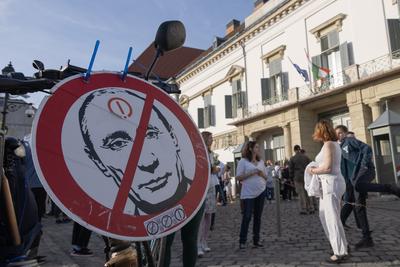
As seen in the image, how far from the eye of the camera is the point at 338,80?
16344 millimetres

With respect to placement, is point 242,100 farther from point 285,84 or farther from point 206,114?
point 206,114

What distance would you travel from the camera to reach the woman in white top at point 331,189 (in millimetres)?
4188

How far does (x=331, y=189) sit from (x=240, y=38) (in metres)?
19.7

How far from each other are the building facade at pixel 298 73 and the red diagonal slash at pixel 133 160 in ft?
44.7

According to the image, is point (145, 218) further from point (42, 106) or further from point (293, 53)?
point (293, 53)

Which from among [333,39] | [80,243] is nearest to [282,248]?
[80,243]

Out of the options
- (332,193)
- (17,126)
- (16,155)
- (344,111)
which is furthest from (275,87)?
(16,155)

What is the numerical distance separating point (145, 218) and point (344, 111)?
661 inches

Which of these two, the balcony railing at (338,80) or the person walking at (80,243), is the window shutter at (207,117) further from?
the person walking at (80,243)

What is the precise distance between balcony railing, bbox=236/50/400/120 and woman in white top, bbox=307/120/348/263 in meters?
10.9

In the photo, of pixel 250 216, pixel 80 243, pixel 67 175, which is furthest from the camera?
pixel 250 216

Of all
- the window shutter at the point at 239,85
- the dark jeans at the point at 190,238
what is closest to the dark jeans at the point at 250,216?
the dark jeans at the point at 190,238

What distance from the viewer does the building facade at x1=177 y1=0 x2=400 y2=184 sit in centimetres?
1441

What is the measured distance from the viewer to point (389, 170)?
12.3 metres
